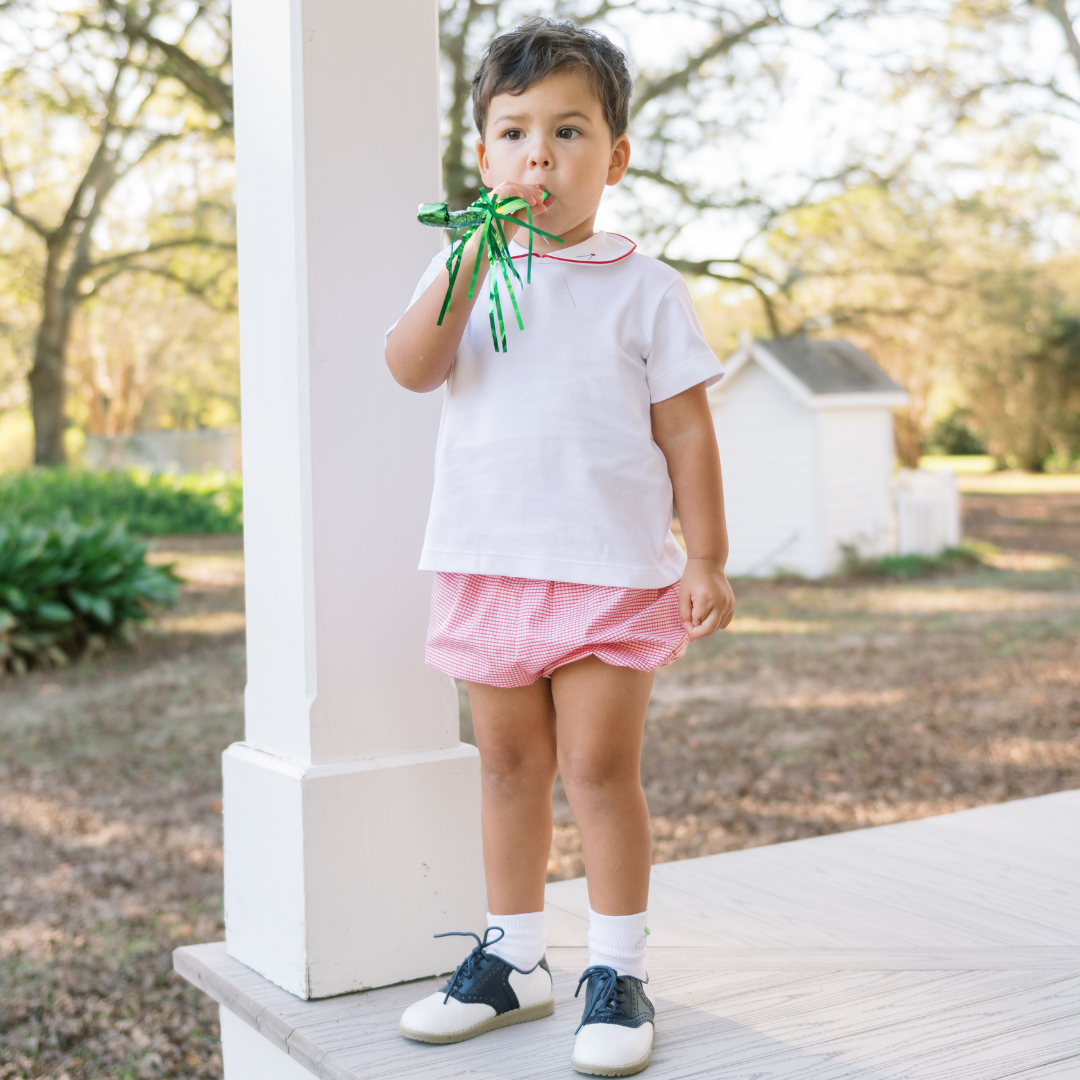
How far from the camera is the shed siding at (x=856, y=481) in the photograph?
36.7 feet

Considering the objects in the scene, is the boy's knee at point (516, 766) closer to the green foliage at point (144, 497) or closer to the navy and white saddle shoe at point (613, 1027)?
the navy and white saddle shoe at point (613, 1027)

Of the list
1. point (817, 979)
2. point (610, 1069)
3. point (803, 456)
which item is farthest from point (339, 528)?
point (803, 456)

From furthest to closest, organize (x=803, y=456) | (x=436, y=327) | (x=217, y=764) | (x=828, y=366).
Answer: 1. (x=828, y=366)
2. (x=803, y=456)
3. (x=217, y=764)
4. (x=436, y=327)

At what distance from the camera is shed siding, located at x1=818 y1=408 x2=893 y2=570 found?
36.7 ft

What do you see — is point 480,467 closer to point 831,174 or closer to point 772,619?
point 772,619

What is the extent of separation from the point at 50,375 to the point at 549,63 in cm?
1597

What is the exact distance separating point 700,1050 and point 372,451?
1057 millimetres

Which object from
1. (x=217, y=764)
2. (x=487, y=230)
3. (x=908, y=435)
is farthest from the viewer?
(x=908, y=435)

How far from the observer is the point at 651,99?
35.8ft

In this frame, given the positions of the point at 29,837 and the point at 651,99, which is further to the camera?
the point at 651,99

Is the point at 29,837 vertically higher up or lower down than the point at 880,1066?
lower down

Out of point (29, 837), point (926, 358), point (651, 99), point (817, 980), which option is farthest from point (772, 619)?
point (926, 358)

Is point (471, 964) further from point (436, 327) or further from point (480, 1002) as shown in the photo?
point (436, 327)

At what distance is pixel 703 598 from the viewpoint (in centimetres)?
168
